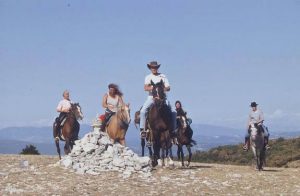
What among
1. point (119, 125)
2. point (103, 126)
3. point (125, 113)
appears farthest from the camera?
point (103, 126)

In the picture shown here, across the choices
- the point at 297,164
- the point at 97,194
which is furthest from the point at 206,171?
the point at 297,164

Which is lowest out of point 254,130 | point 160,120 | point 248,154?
point 254,130

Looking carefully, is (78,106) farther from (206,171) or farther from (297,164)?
(297,164)

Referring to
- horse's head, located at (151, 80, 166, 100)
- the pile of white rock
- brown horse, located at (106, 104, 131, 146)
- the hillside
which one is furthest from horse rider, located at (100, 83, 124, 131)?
the hillside

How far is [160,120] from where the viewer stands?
20.6 meters

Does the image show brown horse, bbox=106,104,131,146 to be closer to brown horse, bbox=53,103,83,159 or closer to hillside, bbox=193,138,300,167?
brown horse, bbox=53,103,83,159

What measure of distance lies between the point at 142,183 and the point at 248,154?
35805 millimetres

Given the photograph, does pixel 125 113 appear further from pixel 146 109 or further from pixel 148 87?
pixel 148 87

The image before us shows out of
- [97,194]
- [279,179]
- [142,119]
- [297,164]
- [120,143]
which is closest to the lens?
[97,194]

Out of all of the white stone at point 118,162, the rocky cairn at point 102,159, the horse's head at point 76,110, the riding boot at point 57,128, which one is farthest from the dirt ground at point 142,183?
the riding boot at point 57,128

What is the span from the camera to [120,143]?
2230 cm

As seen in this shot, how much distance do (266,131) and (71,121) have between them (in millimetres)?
7732

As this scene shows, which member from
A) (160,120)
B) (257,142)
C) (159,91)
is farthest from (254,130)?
(159,91)

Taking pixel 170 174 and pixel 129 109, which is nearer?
pixel 170 174
